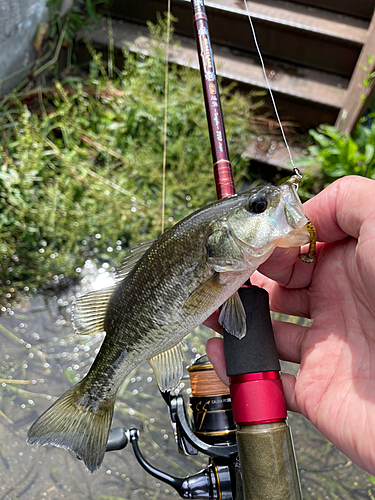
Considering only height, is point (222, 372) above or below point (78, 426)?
above

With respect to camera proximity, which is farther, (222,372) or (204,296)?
(222,372)

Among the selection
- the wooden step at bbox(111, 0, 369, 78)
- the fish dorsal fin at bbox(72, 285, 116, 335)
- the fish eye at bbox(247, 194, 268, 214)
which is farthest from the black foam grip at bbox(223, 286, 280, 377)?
the wooden step at bbox(111, 0, 369, 78)

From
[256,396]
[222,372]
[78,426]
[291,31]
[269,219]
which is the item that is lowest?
[78,426]

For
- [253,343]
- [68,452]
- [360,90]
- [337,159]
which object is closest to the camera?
[253,343]

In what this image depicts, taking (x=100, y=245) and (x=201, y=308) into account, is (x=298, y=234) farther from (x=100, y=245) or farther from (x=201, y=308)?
(x=100, y=245)

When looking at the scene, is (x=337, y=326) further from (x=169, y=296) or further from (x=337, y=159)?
(x=337, y=159)

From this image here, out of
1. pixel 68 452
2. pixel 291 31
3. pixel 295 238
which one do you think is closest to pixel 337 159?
pixel 291 31

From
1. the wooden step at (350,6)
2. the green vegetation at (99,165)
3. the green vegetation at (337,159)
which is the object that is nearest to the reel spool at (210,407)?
the green vegetation at (99,165)

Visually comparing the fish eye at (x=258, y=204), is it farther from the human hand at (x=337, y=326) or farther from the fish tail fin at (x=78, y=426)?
the fish tail fin at (x=78, y=426)
